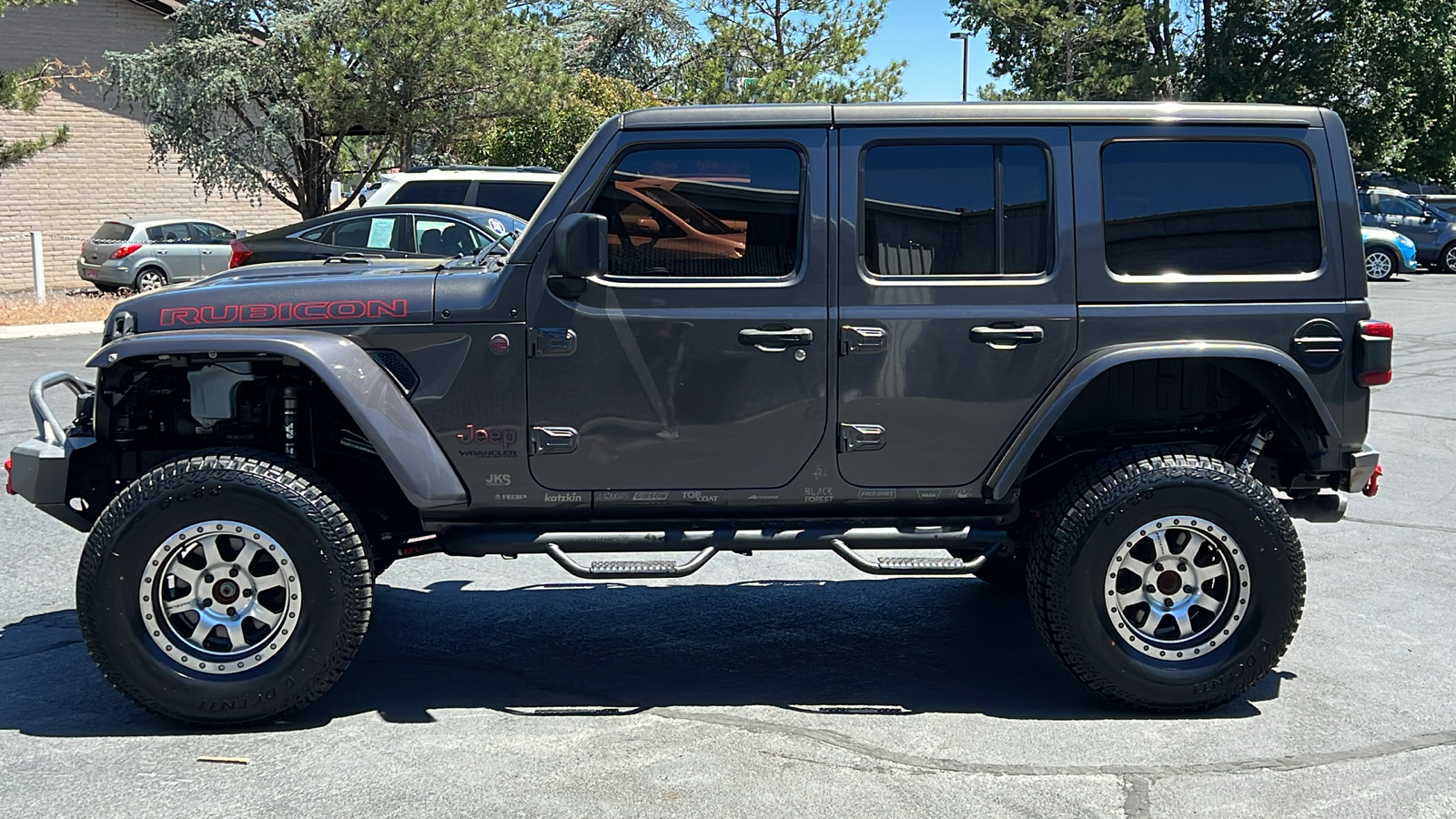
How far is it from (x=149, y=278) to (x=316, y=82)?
523 cm

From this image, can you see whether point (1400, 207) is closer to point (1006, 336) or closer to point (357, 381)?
point (1006, 336)

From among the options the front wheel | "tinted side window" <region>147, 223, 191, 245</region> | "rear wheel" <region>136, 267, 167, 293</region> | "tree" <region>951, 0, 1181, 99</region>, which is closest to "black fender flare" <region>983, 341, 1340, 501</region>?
"rear wheel" <region>136, 267, 167, 293</region>

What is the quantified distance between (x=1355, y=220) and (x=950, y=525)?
176cm

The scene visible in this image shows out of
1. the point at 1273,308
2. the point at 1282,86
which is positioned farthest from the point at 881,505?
the point at 1282,86

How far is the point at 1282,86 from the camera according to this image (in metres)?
35.1

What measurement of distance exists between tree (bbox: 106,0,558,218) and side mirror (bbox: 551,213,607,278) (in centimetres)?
1737

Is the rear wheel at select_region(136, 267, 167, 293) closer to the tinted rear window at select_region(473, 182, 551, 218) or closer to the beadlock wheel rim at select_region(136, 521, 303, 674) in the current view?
the tinted rear window at select_region(473, 182, 551, 218)

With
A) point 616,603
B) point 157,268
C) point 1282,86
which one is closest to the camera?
point 616,603

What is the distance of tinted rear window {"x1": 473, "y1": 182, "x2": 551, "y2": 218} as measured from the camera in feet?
51.6

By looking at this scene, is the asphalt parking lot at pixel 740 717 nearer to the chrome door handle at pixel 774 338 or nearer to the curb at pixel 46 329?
the chrome door handle at pixel 774 338

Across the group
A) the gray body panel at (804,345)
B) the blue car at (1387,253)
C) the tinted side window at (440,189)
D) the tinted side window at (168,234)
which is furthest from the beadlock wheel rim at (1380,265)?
the gray body panel at (804,345)

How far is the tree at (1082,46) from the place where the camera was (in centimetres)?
3419

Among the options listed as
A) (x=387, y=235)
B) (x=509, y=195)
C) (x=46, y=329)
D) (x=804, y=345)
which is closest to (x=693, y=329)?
(x=804, y=345)

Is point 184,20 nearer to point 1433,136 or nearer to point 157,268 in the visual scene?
point 157,268
